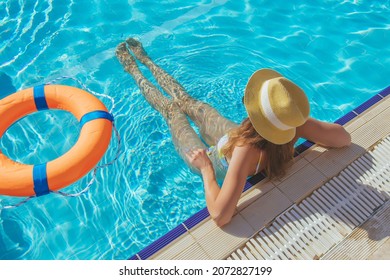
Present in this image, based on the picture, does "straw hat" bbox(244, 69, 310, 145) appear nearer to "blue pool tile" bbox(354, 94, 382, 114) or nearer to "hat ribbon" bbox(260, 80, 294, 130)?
"hat ribbon" bbox(260, 80, 294, 130)

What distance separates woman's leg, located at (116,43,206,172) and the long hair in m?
0.79

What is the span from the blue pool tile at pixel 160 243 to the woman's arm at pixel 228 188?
315 millimetres

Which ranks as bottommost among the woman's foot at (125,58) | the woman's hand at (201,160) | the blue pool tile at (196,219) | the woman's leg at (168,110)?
the blue pool tile at (196,219)

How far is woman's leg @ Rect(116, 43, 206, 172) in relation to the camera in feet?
13.7

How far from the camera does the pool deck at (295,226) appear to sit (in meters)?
3.12

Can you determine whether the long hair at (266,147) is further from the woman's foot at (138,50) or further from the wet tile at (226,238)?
the woman's foot at (138,50)

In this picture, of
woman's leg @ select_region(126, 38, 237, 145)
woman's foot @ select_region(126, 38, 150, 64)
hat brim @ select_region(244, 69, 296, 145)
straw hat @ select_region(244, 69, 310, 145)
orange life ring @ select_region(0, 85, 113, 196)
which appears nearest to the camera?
straw hat @ select_region(244, 69, 310, 145)

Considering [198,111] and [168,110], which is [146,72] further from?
[198,111]

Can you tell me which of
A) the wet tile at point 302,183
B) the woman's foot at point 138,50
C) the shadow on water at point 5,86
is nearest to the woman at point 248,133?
the wet tile at point 302,183

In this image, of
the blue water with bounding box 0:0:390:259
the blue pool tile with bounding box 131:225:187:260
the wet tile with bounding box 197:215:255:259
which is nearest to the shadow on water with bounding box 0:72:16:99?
the blue water with bounding box 0:0:390:259

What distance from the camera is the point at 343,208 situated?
11.2 feet

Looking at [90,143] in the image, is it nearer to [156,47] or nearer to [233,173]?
[233,173]

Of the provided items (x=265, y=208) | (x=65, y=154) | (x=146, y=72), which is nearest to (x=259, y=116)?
(x=265, y=208)

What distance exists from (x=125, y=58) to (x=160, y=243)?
120 inches
